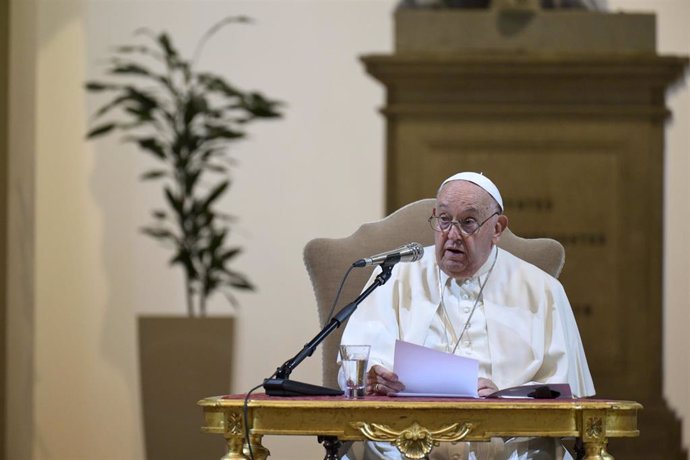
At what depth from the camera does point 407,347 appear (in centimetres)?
310

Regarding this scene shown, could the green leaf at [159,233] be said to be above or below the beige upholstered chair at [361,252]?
above

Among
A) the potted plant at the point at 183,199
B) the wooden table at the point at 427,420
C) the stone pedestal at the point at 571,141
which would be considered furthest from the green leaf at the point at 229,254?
the wooden table at the point at 427,420

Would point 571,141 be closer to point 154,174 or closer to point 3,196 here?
point 154,174

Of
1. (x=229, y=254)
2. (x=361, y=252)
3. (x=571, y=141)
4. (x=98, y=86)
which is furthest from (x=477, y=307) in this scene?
(x=98, y=86)

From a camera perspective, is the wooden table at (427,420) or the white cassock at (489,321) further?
the white cassock at (489,321)

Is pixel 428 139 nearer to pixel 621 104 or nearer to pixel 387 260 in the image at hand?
pixel 621 104

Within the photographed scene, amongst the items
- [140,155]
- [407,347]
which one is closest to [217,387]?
[140,155]

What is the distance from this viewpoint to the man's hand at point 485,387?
11.0ft

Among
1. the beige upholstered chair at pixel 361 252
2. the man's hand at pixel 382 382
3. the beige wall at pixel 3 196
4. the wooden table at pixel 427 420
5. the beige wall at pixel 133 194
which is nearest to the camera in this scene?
the wooden table at pixel 427 420

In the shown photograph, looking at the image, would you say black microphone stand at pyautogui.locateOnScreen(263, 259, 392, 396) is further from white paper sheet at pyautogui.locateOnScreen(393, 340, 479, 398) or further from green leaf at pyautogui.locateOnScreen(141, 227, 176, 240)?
green leaf at pyautogui.locateOnScreen(141, 227, 176, 240)

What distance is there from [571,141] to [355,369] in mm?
3406

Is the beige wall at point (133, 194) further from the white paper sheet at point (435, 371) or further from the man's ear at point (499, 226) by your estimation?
the white paper sheet at point (435, 371)

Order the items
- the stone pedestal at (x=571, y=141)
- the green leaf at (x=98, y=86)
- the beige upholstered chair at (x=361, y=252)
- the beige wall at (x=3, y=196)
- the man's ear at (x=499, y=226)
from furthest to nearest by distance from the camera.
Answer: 1. the beige wall at (x=3, y=196)
2. the green leaf at (x=98, y=86)
3. the stone pedestal at (x=571, y=141)
4. the beige upholstered chair at (x=361, y=252)
5. the man's ear at (x=499, y=226)

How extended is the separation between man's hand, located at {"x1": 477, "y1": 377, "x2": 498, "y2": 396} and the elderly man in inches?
4.2
